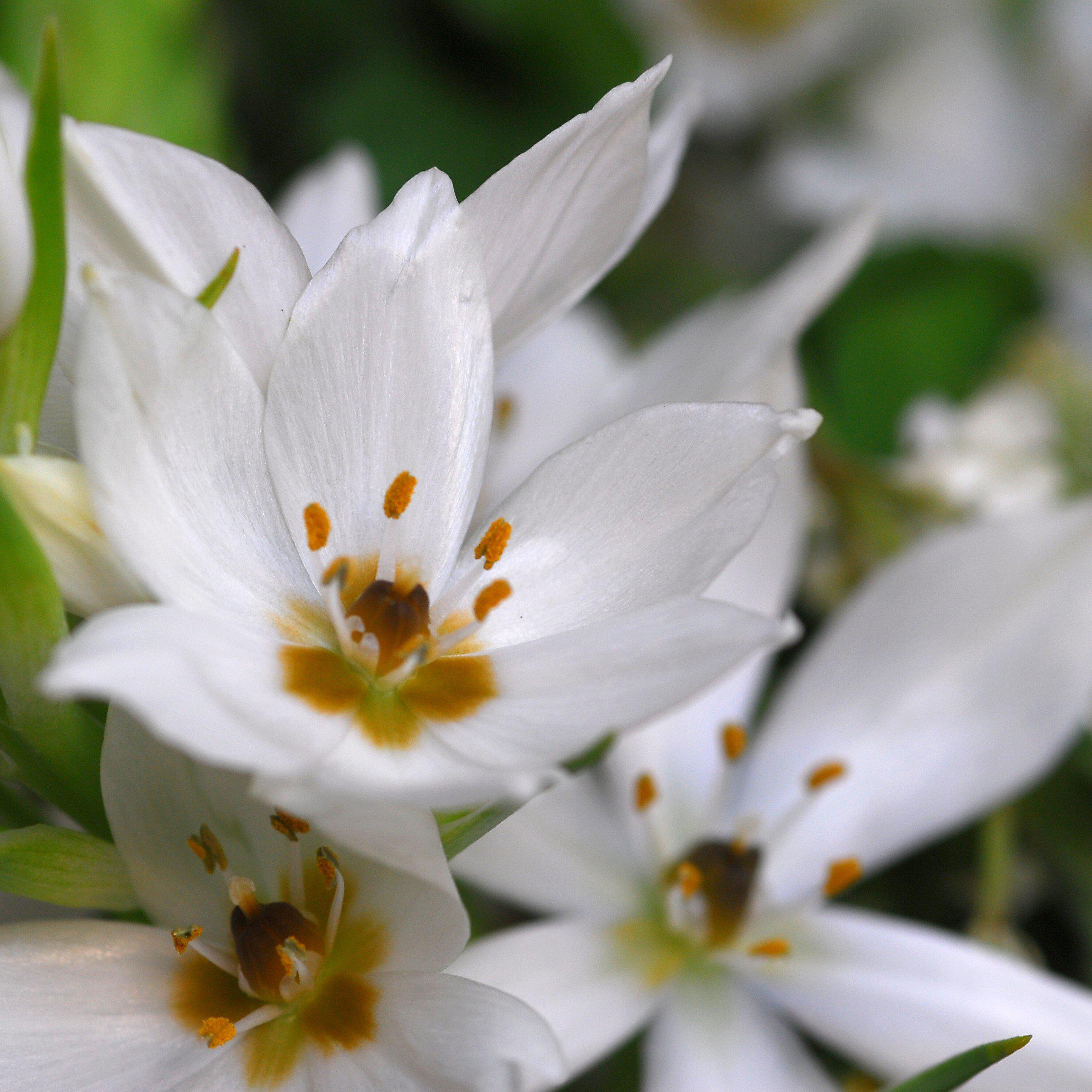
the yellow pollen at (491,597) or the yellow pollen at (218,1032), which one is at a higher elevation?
the yellow pollen at (491,597)

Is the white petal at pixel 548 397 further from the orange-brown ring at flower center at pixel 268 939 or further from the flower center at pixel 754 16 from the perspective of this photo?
the flower center at pixel 754 16

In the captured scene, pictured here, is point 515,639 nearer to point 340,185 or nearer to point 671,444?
point 671,444

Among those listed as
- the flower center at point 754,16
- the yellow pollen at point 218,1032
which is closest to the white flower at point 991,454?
the yellow pollen at point 218,1032

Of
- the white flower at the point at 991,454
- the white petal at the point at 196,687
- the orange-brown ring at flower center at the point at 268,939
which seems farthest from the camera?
the white flower at the point at 991,454

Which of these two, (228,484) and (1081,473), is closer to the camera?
(228,484)

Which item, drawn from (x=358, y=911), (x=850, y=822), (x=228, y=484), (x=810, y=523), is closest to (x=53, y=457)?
(x=228, y=484)

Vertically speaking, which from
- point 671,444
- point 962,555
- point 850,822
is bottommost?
point 850,822
